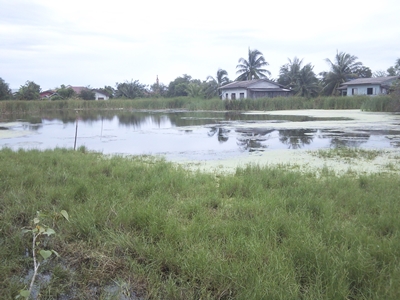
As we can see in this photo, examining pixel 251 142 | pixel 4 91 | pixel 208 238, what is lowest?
pixel 208 238

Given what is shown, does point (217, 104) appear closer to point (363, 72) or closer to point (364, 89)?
point (364, 89)

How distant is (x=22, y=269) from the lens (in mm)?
2541

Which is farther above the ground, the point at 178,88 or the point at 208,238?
the point at 178,88

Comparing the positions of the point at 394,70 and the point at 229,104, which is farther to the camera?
the point at 394,70

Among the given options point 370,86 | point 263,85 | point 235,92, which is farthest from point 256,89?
point 370,86

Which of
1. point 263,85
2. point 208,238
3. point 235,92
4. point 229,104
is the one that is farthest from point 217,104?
point 208,238

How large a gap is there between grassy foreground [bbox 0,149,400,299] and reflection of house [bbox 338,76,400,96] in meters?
32.8

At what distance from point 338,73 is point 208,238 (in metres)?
37.8

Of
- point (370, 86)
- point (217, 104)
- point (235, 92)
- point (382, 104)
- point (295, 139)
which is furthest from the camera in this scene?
point (235, 92)

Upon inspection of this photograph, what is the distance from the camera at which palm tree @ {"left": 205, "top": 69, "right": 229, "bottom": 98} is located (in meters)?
39.3

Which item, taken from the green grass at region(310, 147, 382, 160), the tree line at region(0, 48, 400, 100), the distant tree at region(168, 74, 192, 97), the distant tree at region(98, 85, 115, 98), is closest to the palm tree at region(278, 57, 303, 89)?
the tree line at region(0, 48, 400, 100)

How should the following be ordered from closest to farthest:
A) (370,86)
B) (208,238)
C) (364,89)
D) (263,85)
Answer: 1. (208,238)
2. (370,86)
3. (364,89)
4. (263,85)

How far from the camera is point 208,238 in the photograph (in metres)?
2.77

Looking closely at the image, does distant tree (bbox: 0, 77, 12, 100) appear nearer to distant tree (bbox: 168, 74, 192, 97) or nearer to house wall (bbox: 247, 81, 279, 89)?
distant tree (bbox: 168, 74, 192, 97)
